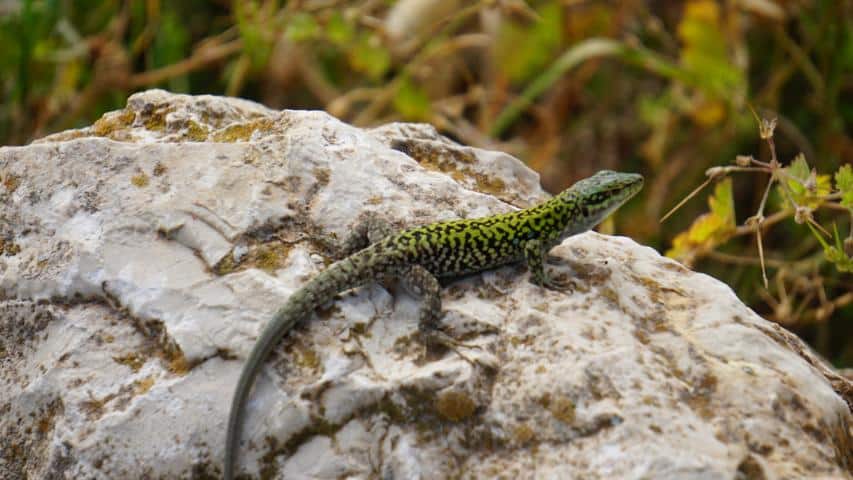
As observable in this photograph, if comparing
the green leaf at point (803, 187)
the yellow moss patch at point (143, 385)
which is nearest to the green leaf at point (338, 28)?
the green leaf at point (803, 187)

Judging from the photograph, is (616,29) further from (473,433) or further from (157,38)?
(473,433)

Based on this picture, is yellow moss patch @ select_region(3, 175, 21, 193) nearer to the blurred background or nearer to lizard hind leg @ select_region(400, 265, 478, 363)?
lizard hind leg @ select_region(400, 265, 478, 363)

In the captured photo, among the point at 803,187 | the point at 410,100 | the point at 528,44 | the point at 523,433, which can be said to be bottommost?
the point at 410,100

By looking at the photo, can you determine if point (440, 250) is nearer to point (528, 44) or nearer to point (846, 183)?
point (846, 183)

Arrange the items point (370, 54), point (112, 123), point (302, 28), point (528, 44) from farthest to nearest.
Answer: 1. point (528, 44)
2. point (370, 54)
3. point (302, 28)
4. point (112, 123)

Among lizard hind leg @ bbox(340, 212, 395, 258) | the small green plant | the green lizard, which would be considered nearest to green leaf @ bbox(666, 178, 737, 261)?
the small green plant

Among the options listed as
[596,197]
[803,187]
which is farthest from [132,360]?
[803,187]

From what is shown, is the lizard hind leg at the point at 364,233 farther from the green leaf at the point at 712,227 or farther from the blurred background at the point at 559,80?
the blurred background at the point at 559,80
